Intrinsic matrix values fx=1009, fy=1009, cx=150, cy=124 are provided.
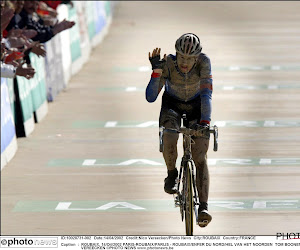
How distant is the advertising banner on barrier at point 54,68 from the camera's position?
2360 centimetres

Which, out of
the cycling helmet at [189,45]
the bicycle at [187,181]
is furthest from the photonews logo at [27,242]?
the cycling helmet at [189,45]

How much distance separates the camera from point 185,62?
13.5ft

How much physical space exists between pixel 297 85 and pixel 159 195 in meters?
11.4

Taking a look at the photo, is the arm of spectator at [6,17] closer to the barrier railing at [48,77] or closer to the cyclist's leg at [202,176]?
the barrier railing at [48,77]

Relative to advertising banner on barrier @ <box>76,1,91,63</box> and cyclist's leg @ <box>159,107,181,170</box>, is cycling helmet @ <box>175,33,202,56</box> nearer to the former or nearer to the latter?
cyclist's leg @ <box>159,107,181,170</box>

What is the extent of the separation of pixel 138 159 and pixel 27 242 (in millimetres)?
13584

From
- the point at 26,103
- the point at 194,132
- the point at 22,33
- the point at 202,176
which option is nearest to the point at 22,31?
the point at 22,33

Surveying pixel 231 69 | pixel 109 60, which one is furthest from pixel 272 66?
pixel 109 60

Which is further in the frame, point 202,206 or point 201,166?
point 202,206

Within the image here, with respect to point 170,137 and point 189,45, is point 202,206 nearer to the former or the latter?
point 170,137

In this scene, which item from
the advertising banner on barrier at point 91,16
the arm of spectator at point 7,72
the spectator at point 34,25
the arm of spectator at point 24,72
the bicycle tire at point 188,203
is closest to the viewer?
the bicycle tire at point 188,203

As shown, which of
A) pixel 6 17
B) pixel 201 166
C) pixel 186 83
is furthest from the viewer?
pixel 6 17

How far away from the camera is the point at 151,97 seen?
4148mm

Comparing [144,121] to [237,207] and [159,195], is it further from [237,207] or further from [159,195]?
[237,207]
